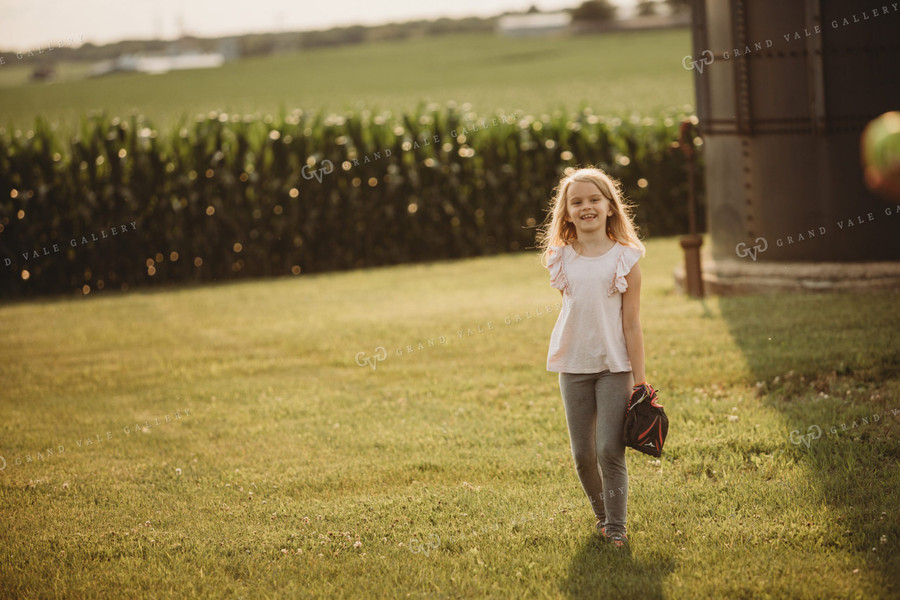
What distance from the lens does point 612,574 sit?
414 cm

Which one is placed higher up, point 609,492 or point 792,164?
point 792,164

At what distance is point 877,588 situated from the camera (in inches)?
150

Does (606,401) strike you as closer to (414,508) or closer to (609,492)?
(609,492)

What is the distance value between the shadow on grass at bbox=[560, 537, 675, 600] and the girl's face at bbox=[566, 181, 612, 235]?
1521 mm

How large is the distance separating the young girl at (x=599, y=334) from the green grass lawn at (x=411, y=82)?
1147 inches

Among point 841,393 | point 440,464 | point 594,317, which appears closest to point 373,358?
point 440,464

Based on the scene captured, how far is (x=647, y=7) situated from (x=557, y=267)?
3771 inches

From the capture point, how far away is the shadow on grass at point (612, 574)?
13.0ft

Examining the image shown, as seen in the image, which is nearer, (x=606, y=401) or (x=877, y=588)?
(x=877, y=588)

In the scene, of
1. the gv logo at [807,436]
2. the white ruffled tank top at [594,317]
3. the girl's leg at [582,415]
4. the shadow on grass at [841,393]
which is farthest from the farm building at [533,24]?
the girl's leg at [582,415]

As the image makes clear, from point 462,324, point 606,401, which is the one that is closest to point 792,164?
point 462,324

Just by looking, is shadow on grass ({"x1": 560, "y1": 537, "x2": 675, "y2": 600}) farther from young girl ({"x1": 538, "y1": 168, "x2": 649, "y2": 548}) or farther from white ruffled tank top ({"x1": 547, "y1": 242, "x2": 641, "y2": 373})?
white ruffled tank top ({"x1": 547, "y1": 242, "x2": 641, "y2": 373})

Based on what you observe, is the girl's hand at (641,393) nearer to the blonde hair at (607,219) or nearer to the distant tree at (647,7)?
the blonde hair at (607,219)

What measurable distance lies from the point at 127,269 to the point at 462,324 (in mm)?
7361
